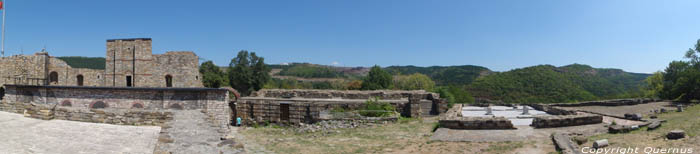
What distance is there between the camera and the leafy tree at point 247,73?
2212 inches

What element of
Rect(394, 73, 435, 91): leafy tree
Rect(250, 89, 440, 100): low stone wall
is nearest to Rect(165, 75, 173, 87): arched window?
Rect(250, 89, 440, 100): low stone wall

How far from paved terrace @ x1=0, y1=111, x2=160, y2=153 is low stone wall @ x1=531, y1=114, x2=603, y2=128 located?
11.6 metres

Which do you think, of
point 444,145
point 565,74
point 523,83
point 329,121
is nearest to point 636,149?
Answer: point 444,145

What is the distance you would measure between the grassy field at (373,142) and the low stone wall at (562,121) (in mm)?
3389

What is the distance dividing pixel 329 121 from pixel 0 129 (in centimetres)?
1062

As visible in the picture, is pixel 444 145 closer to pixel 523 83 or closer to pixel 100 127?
pixel 100 127

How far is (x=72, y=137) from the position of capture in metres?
8.01

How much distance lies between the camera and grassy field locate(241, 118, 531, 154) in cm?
916

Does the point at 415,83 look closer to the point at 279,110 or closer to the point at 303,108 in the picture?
the point at 279,110

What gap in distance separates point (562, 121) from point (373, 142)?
6867 millimetres

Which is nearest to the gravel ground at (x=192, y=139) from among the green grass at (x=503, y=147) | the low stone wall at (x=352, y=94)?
the green grass at (x=503, y=147)

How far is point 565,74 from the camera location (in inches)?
2719

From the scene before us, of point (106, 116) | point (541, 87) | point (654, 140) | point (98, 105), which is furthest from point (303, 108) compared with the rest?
point (541, 87)

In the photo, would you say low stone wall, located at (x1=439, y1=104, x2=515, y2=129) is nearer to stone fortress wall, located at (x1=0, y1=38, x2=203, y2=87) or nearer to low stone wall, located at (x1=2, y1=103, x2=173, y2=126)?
low stone wall, located at (x1=2, y1=103, x2=173, y2=126)
